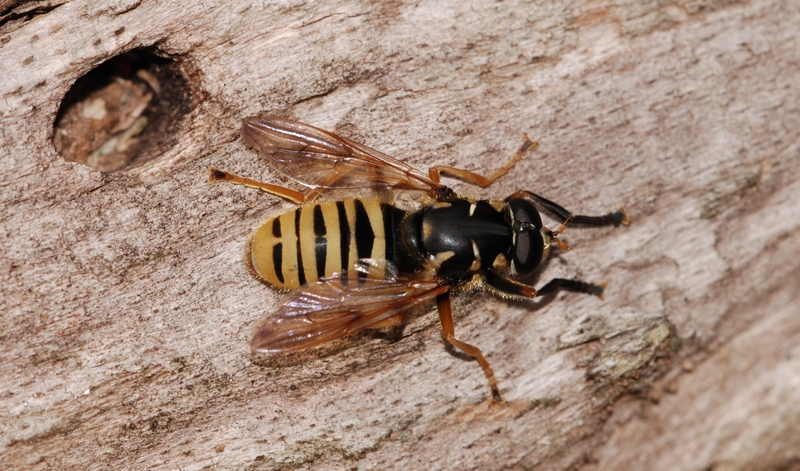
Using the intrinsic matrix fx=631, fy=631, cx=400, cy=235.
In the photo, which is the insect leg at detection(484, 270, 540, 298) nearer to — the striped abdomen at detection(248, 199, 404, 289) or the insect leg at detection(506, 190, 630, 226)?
the insect leg at detection(506, 190, 630, 226)

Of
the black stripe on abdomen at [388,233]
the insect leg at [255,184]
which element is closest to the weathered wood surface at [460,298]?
the insect leg at [255,184]

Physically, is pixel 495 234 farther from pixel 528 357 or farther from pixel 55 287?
pixel 55 287

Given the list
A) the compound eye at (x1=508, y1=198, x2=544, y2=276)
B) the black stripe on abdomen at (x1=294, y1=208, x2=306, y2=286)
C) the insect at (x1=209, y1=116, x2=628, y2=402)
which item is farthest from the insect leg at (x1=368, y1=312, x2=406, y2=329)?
the compound eye at (x1=508, y1=198, x2=544, y2=276)

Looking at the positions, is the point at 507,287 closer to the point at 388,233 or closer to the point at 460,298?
the point at 460,298

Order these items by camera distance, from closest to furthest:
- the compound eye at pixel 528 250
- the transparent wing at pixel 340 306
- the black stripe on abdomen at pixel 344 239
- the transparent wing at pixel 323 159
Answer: the transparent wing at pixel 340 306, the black stripe on abdomen at pixel 344 239, the transparent wing at pixel 323 159, the compound eye at pixel 528 250

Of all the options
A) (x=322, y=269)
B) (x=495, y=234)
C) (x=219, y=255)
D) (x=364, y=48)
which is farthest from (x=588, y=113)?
(x=219, y=255)

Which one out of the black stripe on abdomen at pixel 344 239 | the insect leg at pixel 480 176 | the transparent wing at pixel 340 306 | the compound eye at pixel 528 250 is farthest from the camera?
the insect leg at pixel 480 176

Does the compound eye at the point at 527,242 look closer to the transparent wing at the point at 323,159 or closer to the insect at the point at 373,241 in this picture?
the insect at the point at 373,241
